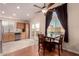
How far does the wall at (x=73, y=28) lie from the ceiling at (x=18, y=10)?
0.63 m

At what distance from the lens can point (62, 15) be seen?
5.80 feet

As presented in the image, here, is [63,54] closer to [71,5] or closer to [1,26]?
[71,5]

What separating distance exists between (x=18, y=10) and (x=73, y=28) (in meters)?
1.12

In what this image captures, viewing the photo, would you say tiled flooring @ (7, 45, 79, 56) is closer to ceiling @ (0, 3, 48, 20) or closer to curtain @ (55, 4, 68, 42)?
curtain @ (55, 4, 68, 42)

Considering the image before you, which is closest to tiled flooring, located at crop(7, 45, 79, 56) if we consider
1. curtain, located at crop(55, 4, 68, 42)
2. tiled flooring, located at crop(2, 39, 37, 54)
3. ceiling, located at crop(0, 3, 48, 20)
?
tiled flooring, located at crop(2, 39, 37, 54)

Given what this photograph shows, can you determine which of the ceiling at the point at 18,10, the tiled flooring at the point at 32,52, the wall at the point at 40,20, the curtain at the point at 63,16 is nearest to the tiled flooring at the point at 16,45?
the tiled flooring at the point at 32,52

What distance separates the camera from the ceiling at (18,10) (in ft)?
5.12

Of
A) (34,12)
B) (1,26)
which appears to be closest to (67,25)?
(34,12)

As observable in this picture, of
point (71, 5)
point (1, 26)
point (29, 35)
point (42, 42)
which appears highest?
point (71, 5)

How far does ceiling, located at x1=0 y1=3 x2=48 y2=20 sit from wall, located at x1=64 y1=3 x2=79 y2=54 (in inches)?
25.0

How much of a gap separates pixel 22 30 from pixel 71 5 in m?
1.06

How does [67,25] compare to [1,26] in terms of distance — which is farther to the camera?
[67,25]

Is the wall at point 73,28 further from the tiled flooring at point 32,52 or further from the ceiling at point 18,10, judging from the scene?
the ceiling at point 18,10

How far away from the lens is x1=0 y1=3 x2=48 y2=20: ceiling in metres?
1.56
